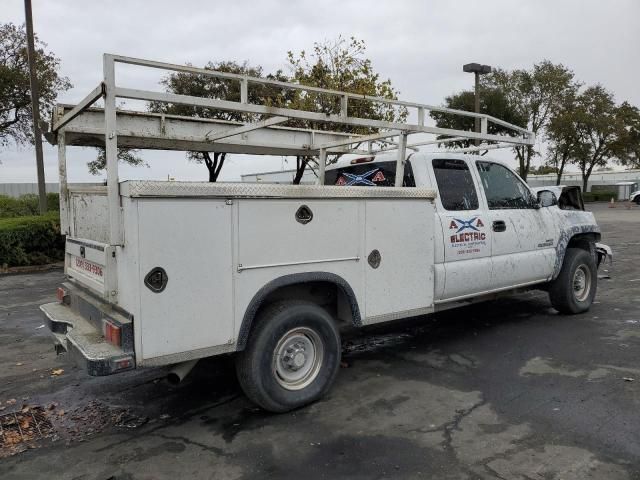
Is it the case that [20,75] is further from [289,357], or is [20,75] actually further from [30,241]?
[289,357]

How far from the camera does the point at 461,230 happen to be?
5.35 metres

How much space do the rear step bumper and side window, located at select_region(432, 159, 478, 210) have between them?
335cm

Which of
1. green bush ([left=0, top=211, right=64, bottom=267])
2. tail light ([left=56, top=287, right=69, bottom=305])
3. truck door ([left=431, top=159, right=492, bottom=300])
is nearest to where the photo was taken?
tail light ([left=56, top=287, right=69, bottom=305])

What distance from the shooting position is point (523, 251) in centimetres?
613

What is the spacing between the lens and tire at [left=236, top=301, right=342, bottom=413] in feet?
12.8

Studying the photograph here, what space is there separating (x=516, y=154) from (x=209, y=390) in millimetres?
35077

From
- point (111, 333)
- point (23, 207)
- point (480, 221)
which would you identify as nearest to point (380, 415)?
point (111, 333)

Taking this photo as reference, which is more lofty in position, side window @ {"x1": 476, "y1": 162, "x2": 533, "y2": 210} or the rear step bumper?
side window @ {"x1": 476, "y1": 162, "x2": 533, "y2": 210}

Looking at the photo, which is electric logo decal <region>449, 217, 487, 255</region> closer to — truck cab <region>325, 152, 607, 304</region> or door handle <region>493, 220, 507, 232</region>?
truck cab <region>325, 152, 607, 304</region>

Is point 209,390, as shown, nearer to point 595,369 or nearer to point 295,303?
point 295,303

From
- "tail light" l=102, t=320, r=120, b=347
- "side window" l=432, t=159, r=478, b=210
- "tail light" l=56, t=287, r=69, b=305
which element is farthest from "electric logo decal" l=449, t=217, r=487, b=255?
"tail light" l=56, t=287, r=69, b=305

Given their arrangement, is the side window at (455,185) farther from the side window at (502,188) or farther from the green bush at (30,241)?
the green bush at (30,241)

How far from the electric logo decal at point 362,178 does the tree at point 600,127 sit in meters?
36.9

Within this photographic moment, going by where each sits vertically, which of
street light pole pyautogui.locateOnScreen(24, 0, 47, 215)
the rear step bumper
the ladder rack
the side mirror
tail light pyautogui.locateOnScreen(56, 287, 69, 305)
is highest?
street light pole pyautogui.locateOnScreen(24, 0, 47, 215)
